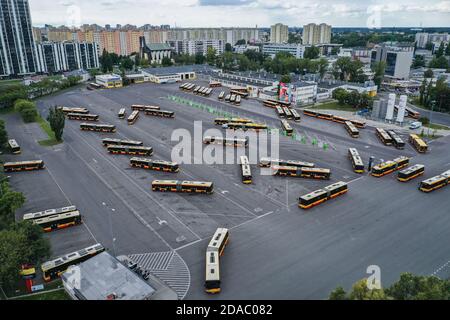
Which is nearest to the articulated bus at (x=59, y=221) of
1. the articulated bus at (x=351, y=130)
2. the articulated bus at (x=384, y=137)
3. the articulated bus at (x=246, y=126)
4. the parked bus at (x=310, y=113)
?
the articulated bus at (x=246, y=126)

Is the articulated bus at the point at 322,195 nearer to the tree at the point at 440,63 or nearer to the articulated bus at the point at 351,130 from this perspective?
the articulated bus at the point at 351,130

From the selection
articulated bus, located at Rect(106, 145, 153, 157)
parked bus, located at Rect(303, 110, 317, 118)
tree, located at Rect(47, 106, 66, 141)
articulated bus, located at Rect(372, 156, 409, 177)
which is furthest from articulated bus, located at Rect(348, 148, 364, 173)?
tree, located at Rect(47, 106, 66, 141)

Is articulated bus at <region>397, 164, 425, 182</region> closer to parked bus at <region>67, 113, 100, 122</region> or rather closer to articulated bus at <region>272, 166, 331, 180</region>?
articulated bus at <region>272, 166, 331, 180</region>

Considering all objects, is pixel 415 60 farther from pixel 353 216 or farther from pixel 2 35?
pixel 2 35

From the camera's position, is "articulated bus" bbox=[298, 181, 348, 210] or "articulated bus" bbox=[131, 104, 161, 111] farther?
"articulated bus" bbox=[131, 104, 161, 111]

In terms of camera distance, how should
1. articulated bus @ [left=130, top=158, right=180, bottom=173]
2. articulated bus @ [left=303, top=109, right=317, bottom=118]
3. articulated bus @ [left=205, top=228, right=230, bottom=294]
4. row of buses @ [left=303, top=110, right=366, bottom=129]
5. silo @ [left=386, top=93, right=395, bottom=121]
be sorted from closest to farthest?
articulated bus @ [left=205, top=228, right=230, bottom=294]
articulated bus @ [left=130, top=158, right=180, bottom=173]
row of buses @ [left=303, top=110, right=366, bottom=129]
silo @ [left=386, top=93, right=395, bottom=121]
articulated bus @ [left=303, top=109, right=317, bottom=118]

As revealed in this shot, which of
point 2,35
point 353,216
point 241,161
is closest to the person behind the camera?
point 353,216

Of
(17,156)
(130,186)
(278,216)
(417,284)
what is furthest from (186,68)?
(417,284)
